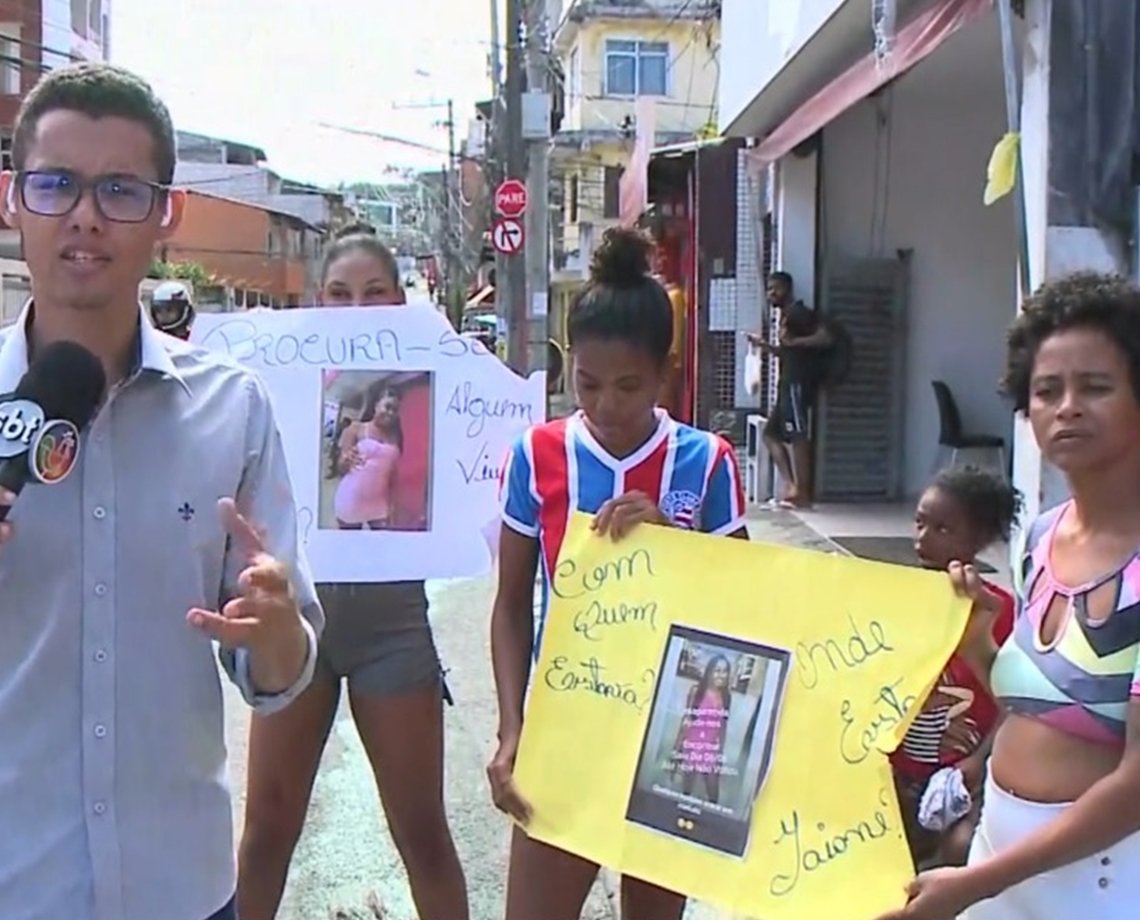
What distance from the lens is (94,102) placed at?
1.76 m

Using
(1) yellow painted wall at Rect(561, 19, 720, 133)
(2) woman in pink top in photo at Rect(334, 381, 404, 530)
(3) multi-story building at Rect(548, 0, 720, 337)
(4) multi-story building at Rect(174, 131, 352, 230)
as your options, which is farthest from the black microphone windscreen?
(4) multi-story building at Rect(174, 131, 352, 230)

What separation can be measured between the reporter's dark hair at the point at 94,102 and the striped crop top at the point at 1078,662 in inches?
55.0

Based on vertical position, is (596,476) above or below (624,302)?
below

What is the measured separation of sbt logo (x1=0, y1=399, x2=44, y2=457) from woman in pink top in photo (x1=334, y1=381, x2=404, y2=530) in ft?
5.95

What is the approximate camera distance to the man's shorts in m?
10.8

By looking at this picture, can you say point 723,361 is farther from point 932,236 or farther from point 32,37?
point 32,37

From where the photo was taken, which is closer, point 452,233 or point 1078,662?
point 1078,662

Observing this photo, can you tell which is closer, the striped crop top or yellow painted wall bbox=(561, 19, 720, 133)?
the striped crop top

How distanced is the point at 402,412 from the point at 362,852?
1.82 metres

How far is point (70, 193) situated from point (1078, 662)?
150 cm

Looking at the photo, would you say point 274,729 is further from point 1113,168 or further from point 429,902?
point 1113,168

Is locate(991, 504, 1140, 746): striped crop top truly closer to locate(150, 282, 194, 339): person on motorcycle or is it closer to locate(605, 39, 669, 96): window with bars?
locate(150, 282, 194, 339): person on motorcycle

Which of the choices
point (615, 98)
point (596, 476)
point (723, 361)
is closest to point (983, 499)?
point (596, 476)

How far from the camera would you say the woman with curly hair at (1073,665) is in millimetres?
1896
